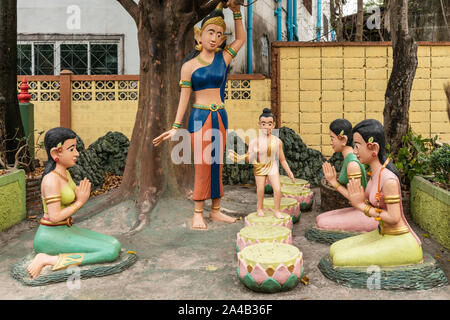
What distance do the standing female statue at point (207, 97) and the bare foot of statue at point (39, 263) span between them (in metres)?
1.96

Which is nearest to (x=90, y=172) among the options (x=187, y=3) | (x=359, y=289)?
(x=187, y=3)

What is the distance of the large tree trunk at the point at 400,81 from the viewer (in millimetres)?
6340

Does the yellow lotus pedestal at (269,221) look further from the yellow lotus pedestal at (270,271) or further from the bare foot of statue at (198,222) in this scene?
the yellow lotus pedestal at (270,271)

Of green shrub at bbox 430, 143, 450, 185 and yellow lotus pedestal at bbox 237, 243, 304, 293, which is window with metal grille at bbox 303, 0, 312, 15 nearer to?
green shrub at bbox 430, 143, 450, 185

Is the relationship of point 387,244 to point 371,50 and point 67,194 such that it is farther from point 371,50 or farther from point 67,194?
point 371,50

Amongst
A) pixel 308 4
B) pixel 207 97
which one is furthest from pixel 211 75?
pixel 308 4

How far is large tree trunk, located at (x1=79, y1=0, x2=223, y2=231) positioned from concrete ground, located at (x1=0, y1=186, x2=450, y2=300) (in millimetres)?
261

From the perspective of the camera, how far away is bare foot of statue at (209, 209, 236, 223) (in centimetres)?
Result: 583

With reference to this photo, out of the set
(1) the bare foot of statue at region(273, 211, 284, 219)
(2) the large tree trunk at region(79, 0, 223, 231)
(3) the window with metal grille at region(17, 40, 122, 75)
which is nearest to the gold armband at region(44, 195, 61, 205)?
(2) the large tree trunk at region(79, 0, 223, 231)

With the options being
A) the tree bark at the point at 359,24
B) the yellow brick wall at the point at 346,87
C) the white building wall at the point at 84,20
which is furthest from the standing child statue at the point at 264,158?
the tree bark at the point at 359,24

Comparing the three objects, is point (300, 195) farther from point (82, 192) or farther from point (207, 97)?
point (82, 192)

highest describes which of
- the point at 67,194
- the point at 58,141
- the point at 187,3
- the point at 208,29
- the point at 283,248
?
the point at 187,3

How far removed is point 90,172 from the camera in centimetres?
823
